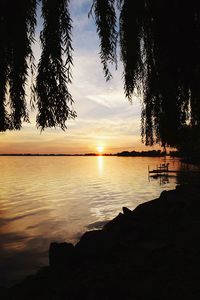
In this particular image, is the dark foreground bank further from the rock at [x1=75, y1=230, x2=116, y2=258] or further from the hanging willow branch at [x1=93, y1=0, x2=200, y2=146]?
the hanging willow branch at [x1=93, y1=0, x2=200, y2=146]

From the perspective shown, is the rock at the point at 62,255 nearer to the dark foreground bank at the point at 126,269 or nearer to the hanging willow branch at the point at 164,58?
the dark foreground bank at the point at 126,269

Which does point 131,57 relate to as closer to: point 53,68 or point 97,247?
point 53,68

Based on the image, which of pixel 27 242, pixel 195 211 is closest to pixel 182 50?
pixel 195 211

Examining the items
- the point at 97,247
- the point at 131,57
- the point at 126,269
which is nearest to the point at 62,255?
the point at 97,247

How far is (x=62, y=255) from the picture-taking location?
921 centimetres

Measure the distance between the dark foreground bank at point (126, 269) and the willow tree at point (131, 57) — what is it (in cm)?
384

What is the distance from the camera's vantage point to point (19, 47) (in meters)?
1.98

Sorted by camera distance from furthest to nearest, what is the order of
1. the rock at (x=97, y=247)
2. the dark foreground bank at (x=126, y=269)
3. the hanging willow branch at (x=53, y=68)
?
the rock at (x=97, y=247) → the dark foreground bank at (x=126, y=269) → the hanging willow branch at (x=53, y=68)

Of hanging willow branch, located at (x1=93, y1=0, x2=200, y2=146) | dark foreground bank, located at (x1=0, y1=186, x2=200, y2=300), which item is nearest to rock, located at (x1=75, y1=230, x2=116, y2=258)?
dark foreground bank, located at (x1=0, y1=186, x2=200, y2=300)

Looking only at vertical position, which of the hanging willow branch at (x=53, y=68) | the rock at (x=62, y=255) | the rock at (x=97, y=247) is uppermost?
the hanging willow branch at (x=53, y=68)

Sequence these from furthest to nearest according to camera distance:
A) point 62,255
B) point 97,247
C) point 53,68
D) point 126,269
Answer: point 62,255
point 97,247
point 126,269
point 53,68

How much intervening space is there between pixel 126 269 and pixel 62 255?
3.07m

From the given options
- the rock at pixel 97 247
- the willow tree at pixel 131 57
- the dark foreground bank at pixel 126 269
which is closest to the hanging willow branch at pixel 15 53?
the willow tree at pixel 131 57

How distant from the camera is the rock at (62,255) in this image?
29.0ft
